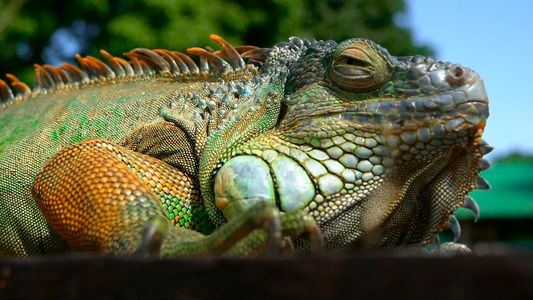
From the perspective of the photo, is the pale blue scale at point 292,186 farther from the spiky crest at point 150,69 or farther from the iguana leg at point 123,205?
the spiky crest at point 150,69

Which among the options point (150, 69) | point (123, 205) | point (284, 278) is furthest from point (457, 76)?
point (150, 69)

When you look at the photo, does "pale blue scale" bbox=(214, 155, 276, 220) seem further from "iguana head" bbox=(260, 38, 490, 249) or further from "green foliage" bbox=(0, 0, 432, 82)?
"green foliage" bbox=(0, 0, 432, 82)

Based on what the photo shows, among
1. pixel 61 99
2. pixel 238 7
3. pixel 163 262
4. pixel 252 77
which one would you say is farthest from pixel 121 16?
pixel 163 262

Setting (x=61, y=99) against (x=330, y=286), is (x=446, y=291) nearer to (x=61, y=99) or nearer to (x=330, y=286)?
(x=330, y=286)

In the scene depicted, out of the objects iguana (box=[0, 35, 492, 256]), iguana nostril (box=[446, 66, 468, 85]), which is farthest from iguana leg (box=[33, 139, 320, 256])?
iguana nostril (box=[446, 66, 468, 85])

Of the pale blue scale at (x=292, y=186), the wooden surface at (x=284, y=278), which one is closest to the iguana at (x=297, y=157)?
the pale blue scale at (x=292, y=186)

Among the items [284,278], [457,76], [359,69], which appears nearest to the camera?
[284,278]

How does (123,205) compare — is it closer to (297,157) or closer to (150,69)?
(297,157)
